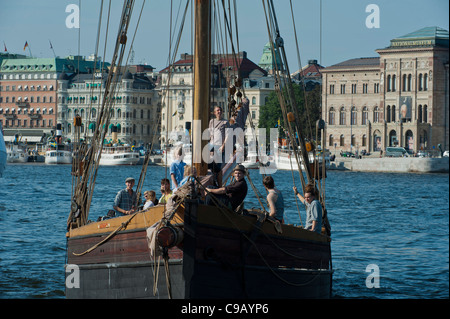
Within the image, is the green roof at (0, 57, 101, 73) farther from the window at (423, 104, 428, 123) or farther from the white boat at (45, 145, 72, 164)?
the window at (423, 104, 428, 123)

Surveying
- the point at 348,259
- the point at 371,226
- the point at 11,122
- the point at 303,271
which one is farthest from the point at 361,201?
the point at 11,122

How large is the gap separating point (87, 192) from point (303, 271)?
14.7 ft

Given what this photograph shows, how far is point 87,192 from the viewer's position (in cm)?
1830

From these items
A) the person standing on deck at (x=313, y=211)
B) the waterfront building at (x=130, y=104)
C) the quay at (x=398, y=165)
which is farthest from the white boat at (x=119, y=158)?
the person standing on deck at (x=313, y=211)

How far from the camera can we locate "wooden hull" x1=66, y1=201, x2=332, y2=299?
14.0 meters

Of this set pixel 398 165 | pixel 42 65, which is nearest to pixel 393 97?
pixel 398 165

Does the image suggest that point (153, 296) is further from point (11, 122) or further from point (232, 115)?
point (11, 122)

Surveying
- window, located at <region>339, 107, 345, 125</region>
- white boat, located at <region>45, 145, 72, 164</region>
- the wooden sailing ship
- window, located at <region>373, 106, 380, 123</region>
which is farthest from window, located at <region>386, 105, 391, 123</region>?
the wooden sailing ship

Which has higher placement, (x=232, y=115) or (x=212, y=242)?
(x=232, y=115)

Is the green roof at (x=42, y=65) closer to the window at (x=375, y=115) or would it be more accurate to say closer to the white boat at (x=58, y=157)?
the white boat at (x=58, y=157)

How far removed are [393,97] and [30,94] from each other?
69.7 meters

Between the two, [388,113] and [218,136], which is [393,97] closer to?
[388,113]

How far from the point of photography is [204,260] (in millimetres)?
14039

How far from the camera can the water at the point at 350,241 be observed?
Result: 2147 centimetres
